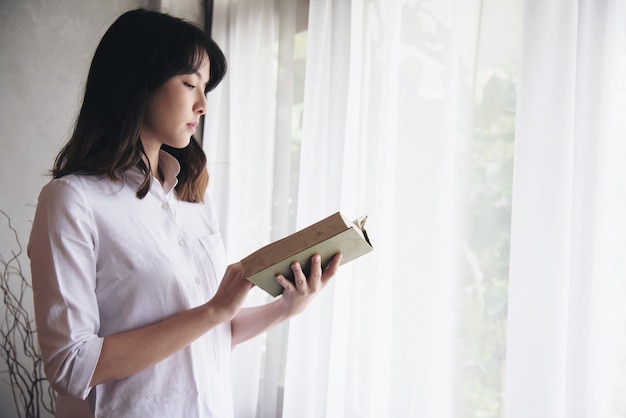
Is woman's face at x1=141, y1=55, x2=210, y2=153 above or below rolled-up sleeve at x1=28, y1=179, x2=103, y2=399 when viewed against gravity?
above

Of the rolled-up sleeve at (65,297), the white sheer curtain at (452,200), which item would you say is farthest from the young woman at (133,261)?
the white sheer curtain at (452,200)

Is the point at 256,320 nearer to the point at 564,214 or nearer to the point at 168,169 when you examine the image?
the point at 168,169

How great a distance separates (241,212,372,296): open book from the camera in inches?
34.4

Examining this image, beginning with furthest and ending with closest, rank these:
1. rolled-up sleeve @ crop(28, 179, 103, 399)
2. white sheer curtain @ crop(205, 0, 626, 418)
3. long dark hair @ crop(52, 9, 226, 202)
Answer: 1. white sheer curtain @ crop(205, 0, 626, 418)
2. long dark hair @ crop(52, 9, 226, 202)
3. rolled-up sleeve @ crop(28, 179, 103, 399)

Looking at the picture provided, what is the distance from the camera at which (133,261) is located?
0.96 m

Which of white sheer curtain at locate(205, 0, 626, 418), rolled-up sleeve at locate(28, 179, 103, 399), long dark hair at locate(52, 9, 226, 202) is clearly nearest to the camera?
rolled-up sleeve at locate(28, 179, 103, 399)

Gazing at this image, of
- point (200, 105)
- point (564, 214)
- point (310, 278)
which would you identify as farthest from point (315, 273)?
point (564, 214)

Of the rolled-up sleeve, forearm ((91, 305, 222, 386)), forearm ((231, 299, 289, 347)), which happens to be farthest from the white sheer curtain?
the rolled-up sleeve

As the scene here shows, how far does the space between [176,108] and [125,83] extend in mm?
104

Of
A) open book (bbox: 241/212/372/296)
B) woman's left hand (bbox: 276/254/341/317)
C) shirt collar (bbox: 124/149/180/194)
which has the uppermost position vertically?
shirt collar (bbox: 124/149/180/194)

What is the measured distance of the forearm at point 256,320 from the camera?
1143 mm

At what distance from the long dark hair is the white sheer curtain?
0.72 metres

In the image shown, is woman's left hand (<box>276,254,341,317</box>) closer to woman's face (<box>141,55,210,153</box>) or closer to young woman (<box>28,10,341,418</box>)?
young woman (<box>28,10,341,418</box>)

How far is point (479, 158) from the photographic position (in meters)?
1.33
